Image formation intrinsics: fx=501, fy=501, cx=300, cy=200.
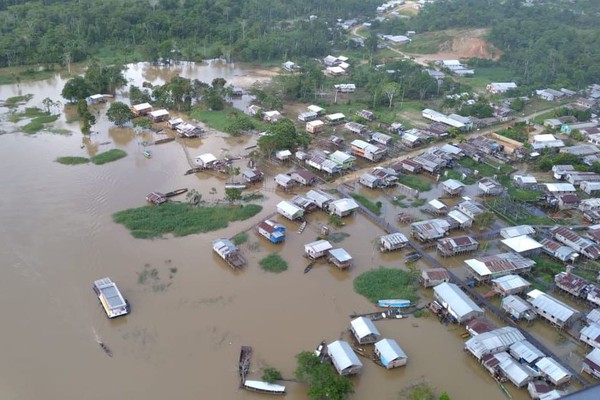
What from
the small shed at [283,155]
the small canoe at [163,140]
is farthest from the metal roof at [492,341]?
the small canoe at [163,140]

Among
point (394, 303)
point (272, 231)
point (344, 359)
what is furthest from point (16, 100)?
point (344, 359)

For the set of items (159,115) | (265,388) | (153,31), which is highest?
(153,31)

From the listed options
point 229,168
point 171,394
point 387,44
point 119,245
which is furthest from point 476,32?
point 171,394

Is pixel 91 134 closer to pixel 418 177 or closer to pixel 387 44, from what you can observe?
pixel 418 177

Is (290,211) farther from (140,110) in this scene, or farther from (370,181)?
(140,110)

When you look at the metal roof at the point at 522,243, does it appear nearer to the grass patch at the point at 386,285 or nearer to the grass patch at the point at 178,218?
the grass patch at the point at 386,285
